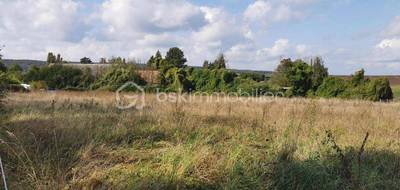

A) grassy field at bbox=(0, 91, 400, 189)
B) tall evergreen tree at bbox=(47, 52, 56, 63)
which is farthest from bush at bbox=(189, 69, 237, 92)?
tall evergreen tree at bbox=(47, 52, 56, 63)

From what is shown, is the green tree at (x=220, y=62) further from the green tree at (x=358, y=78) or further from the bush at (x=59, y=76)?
the green tree at (x=358, y=78)

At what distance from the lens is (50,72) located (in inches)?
1444

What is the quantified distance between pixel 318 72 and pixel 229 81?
700cm

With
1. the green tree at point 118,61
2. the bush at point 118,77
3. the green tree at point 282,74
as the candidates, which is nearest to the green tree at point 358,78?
the green tree at point 282,74

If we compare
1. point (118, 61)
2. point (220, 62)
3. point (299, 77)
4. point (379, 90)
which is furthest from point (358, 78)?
point (118, 61)

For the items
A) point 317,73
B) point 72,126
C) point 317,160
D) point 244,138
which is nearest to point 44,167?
point 72,126

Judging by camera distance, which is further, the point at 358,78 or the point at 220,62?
the point at 220,62

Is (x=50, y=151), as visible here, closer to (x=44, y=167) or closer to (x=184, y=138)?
(x=44, y=167)

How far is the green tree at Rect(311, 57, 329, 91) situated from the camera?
102ft

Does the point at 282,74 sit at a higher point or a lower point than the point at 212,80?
higher

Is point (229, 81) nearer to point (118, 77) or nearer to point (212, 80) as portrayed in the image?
point (212, 80)

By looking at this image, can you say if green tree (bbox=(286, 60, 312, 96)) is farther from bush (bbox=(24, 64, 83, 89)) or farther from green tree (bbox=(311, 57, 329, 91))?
bush (bbox=(24, 64, 83, 89))

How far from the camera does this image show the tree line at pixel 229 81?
2808cm

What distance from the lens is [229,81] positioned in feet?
106
